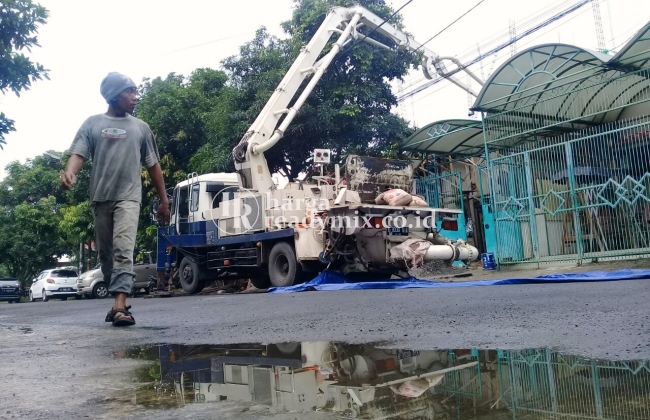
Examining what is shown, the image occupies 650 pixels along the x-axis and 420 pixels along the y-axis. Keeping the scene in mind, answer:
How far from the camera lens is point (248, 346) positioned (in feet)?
11.2

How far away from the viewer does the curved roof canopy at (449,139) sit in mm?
16062

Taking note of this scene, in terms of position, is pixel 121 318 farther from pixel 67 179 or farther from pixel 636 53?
pixel 636 53

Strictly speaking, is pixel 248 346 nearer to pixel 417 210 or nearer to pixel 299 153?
pixel 417 210

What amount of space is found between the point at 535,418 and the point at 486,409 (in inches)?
6.2

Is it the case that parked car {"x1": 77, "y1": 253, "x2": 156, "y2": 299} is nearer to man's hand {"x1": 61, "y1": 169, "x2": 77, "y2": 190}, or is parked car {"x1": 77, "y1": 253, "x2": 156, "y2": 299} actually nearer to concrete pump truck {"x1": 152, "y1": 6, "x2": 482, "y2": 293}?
concrete pump truck {"x1": 152, "y1": 6, "x2": 482, "y2": 293}

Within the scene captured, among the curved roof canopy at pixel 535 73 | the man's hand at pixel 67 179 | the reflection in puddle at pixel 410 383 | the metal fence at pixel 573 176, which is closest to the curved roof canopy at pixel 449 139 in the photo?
the metal fence at pixel 573 176

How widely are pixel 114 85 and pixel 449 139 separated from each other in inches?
530

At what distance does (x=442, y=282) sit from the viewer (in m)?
10.7

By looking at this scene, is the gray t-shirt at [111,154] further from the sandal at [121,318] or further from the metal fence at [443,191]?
the metal fence at [443,191]

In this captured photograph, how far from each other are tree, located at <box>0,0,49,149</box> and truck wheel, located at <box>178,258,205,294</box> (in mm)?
5175

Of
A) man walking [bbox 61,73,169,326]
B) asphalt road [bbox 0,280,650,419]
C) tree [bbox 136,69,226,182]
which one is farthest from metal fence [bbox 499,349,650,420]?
tree [bbox 136,69,226,182]

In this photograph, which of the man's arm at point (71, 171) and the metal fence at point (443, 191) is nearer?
the man's arm at point (71, 171)

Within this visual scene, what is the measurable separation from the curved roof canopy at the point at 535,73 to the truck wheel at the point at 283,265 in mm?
5547

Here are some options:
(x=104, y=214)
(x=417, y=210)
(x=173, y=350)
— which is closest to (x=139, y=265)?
(x=417, y=210)
